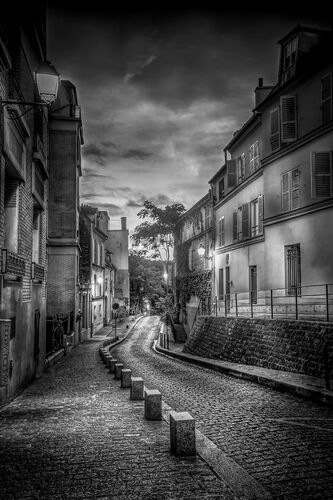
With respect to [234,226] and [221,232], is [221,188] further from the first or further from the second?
[234,226]

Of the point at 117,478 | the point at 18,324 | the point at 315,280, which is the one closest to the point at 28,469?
the point at 117,478

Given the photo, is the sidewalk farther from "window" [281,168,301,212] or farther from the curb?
"window" [281,168,301,212]

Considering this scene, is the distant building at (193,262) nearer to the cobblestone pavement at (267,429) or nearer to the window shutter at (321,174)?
the window shutter at (321,174)

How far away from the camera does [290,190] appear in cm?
1856

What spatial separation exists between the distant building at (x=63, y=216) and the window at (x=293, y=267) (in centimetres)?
1503

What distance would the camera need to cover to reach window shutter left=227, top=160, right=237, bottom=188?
85.3 feet

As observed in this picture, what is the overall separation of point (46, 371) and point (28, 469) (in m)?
10.9

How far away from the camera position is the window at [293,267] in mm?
18125

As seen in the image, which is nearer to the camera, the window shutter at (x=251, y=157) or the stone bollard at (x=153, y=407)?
the stone bollard at (x=153, y=407)

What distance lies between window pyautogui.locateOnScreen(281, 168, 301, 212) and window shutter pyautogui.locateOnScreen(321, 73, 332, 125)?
95.9 inches

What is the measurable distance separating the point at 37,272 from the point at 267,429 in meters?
8.17

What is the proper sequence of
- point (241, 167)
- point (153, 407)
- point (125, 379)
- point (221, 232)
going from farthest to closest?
point (221, 232)
point (241, 167)
point (125, 379)
point (153, 407)

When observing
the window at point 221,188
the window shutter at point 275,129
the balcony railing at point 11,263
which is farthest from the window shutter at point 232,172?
the balcony railing at point 11,263

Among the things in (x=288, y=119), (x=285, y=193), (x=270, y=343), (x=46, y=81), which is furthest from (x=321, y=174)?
(x=46, y=81)
